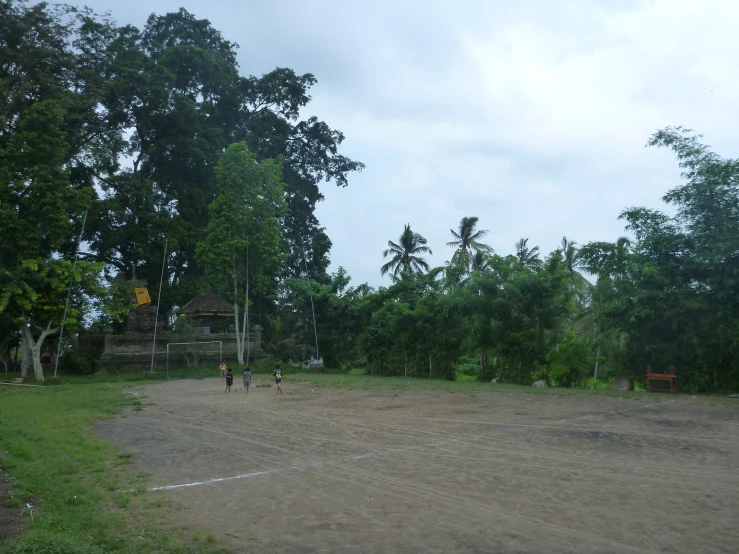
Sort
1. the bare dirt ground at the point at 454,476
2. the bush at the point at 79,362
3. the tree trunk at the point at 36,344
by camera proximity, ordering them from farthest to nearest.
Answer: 1. the bush at the point at 79,362
2. the tree trunk at the point at 36,344
3. the bare dirt ground at the point at 454,476

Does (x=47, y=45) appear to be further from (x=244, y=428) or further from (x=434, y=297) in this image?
(x=244, y=428)

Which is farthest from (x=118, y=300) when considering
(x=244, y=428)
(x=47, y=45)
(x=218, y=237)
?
(x=244, y=428)

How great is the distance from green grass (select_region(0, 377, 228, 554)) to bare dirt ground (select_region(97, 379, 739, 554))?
42cm

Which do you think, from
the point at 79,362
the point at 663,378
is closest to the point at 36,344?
the point at 79,362

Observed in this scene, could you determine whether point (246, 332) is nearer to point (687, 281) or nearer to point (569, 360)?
point (569, 360)

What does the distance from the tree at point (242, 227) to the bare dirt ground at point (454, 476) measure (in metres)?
20.4

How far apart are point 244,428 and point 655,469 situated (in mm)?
8896

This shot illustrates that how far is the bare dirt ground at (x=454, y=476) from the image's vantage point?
6.63 metres

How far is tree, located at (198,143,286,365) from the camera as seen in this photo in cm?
3694

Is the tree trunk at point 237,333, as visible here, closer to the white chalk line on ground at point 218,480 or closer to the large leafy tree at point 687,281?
the large leafy tree at point 687,281

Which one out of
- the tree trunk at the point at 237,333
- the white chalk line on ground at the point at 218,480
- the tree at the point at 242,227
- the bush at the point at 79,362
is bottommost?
the white chalk line on ground at the point at 218,480

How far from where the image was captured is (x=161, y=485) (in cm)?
923

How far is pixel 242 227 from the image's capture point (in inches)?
1464

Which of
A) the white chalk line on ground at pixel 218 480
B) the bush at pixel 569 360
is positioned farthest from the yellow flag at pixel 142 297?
the white chalk line on ground at pixel 218 480
